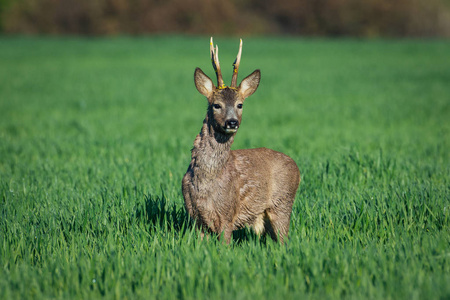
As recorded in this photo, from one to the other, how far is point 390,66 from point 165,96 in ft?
48.4

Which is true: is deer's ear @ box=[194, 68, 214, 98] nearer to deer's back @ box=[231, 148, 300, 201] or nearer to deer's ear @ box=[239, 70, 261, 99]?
deer's ear @ box=[239, 70, 261, 99]

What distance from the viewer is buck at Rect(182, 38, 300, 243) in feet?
12.8

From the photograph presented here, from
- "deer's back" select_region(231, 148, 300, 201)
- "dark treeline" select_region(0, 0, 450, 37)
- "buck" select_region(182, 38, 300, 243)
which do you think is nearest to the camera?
"buck" select_region(182, 38, 300, 243)

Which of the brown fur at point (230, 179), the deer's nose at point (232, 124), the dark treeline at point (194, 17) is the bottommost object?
the brown fur at point (230, 179)

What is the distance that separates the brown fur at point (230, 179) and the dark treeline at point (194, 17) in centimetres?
5916

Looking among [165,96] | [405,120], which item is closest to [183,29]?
[165,96]

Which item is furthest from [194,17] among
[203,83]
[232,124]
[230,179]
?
[232,124]

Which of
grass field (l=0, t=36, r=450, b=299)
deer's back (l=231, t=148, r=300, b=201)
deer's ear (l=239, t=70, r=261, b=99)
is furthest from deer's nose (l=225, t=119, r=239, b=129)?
grass field (l=0, t=36, r=450, b=299)

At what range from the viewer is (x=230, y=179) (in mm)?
4020

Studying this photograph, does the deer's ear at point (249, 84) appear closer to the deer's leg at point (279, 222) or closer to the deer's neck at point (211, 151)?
the deer's neck at point (211, 151)

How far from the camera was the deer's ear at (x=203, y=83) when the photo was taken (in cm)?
397

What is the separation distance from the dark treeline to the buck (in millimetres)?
59144

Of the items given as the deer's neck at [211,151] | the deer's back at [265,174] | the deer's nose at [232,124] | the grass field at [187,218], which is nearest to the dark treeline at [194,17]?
the grass field at [187,218]

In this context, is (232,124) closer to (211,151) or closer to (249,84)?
(211,151)
